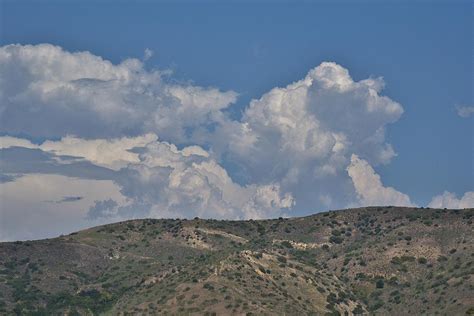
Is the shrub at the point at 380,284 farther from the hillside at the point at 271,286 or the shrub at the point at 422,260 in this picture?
the shrub at the point at 422,260

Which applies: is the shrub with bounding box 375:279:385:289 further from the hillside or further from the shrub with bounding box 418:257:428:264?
the shrub with bounding box 418:257:428:264

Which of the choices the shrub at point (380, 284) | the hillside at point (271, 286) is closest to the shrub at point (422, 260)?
the hillside at point (271, 286)

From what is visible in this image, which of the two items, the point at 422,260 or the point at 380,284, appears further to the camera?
the point at 422,260

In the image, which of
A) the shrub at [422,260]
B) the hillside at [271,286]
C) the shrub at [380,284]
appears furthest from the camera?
the shrub at [422,260]

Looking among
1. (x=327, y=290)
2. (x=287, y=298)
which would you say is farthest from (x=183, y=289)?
(x=327, y=290)

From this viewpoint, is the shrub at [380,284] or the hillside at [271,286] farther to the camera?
the shrub at [380,284]

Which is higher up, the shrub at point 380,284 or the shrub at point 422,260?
the shrub at point 422,260

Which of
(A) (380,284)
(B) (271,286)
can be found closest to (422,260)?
(A) (380,284)

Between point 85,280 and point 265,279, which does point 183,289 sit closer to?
point 265,279

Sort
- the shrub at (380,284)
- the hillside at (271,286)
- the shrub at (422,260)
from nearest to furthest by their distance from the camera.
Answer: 1. the hillside at (271,286)
2. the shrub at (380,284)
3. the shrub at (422,260)

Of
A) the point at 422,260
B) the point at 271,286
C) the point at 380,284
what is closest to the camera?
the point at 271,286

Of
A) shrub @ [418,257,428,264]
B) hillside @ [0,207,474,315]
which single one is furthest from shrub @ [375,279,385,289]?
shrub @ [418,257,428,264]

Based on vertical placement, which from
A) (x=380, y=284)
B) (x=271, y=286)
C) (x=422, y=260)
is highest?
(x=422, y=260)

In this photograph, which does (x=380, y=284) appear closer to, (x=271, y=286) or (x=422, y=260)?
(x=422, y=260)
